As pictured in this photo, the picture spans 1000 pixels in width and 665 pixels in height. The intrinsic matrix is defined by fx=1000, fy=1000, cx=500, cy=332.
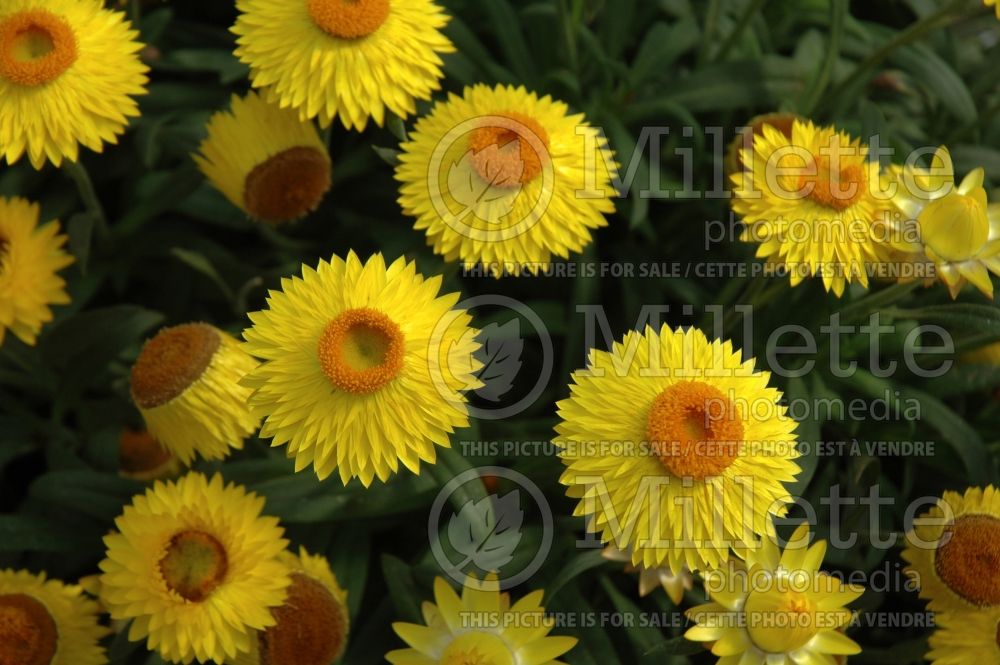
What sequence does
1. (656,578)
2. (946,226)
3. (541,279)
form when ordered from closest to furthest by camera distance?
(946,226), (656,578), (541,279)

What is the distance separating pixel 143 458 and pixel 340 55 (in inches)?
32.0

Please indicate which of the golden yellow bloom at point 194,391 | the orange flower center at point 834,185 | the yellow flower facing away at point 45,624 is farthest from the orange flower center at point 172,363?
the orange flower center at point 834,185

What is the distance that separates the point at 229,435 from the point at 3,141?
59cm

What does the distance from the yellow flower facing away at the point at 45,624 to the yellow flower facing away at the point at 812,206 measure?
124cm

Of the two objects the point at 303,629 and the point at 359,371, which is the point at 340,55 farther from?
the point at 303,629

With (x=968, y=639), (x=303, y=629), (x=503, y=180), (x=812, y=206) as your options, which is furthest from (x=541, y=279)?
(x=968, y=639)

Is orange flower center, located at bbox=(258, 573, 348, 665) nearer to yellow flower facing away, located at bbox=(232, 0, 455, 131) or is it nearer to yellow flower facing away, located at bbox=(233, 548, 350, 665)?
yellow flower facing away, located at bbox=(233, 548, 350, 665)

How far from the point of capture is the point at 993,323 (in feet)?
5.35

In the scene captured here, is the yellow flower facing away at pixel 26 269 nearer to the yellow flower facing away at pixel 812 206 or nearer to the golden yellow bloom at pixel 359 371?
the golden yellow bloom at pixel 359 371

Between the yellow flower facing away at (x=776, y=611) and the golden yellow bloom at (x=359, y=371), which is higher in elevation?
the golden yellow bloom at (x=359, y=371)

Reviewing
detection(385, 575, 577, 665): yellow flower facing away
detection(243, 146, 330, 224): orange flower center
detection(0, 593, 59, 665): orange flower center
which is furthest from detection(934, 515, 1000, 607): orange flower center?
detection(0, 593, 59, 665): orange flower center

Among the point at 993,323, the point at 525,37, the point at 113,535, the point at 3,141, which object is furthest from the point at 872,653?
the point at 3,141

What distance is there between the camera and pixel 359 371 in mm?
1405

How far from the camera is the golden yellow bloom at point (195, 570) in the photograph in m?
1.48
